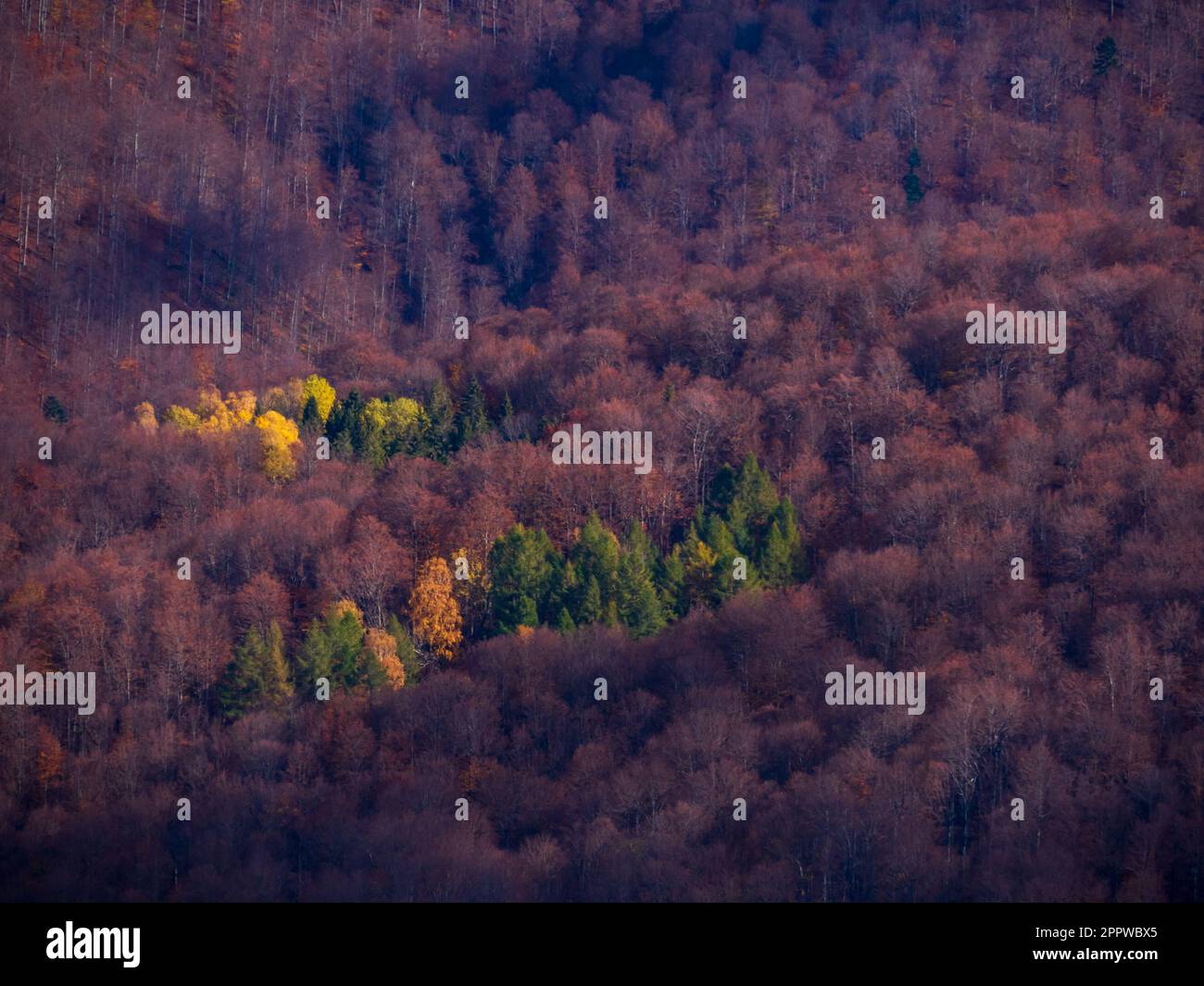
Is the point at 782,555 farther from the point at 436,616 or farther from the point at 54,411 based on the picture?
the point at 54,411

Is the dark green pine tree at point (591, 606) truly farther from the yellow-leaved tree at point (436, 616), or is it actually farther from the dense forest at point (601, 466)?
the yellow-leaved tree at point (436, 616)

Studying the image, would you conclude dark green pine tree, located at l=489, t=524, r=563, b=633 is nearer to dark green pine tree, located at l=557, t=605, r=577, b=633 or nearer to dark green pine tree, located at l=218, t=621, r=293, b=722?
dark green pine tree, located at l=557, t=605, r=577, b=633

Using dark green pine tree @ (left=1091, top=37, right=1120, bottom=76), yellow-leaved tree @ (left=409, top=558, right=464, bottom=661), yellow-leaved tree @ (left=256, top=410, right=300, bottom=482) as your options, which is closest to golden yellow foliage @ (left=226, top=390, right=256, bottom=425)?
yellow-leaved tree @ (left=256, top=410, right=300, bottom=482)

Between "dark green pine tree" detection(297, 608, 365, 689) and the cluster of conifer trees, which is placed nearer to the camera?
"dark green pine tree" detection(297, 608, 365, 689)

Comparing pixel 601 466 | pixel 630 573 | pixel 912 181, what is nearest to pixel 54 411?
pixel 601 466

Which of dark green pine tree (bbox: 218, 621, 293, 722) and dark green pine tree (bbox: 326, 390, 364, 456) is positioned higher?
dark green pine tree (bbox: 326, 390, 364, 456)

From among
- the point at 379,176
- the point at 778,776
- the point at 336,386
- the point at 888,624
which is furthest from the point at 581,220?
the point at 778,776

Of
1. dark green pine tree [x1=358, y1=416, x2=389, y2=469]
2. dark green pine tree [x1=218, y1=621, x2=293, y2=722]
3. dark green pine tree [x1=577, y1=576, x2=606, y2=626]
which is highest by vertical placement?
dark green pine tree [x1=358, y1=416, x2=389, y2=469]
